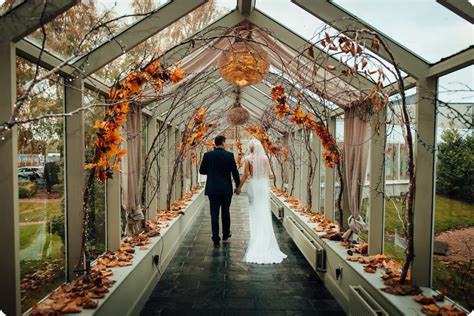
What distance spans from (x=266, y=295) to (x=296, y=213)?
305cm

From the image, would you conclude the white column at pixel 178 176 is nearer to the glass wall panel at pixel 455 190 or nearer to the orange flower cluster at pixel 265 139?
the orange flower cluster at pixel 265 139

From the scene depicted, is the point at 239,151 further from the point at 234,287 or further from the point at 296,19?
the point at 296,19

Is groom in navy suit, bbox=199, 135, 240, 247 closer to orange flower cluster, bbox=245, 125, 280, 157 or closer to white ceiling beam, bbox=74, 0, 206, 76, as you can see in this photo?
white ceiling beam, bbox=74, 0, 206, 76

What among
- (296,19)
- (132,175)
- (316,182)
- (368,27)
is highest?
(296,19)

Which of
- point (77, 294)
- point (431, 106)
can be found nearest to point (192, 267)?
point (77, 294)

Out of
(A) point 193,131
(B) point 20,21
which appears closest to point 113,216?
(B) point 20,21

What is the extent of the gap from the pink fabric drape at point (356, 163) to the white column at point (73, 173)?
291 cm

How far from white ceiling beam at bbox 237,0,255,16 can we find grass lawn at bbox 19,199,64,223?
2.60 m

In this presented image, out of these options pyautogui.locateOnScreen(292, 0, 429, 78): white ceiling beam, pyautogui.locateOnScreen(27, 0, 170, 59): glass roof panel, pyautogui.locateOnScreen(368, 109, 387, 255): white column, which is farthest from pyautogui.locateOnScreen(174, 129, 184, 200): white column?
pyautogui.locateOnScreen(292, 0, 429, 78): white ceiling beam

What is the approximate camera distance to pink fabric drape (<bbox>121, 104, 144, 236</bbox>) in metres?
4.41

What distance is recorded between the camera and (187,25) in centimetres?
406

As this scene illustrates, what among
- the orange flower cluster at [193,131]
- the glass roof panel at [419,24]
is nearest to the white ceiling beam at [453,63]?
the glass roof panel at [419,24]

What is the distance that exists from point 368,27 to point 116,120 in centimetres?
228

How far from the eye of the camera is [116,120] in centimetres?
293
